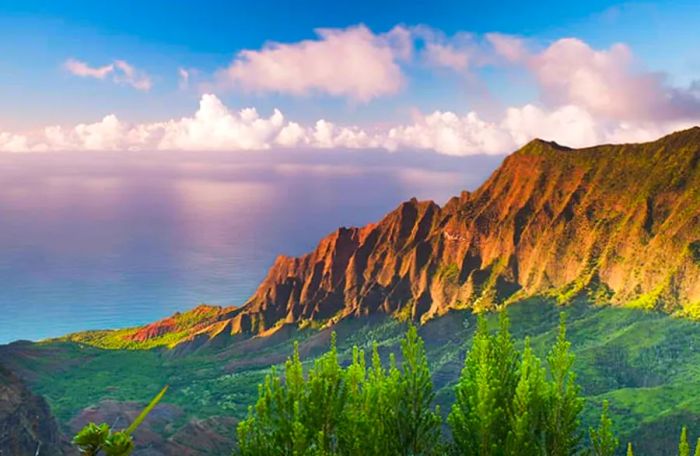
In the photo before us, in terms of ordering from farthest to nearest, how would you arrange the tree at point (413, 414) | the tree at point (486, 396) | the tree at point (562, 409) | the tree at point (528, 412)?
the tree at point (413, 414) → the tree at point (562, 409) → the tree at point (486, 396) → the tree at point (528, 412)

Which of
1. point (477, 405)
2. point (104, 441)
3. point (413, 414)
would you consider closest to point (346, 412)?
point (413, 414)

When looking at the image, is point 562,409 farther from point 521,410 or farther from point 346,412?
point 346,412

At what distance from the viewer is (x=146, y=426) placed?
146750 millimetres

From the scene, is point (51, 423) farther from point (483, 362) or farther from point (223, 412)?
point (483, 362)

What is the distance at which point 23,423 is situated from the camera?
352 feet

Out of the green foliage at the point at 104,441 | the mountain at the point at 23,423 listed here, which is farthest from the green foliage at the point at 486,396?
the mountain at the point at 23,423

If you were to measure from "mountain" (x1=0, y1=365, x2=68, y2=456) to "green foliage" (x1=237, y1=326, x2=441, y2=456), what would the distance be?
8674 centimetres

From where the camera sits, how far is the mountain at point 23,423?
101 m

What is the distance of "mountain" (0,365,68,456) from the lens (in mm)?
100812

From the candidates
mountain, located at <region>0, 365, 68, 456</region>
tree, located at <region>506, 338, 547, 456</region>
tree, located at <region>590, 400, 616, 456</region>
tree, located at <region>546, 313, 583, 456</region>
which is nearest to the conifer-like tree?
tree, located at <region>590, 400, 616, 456</region>

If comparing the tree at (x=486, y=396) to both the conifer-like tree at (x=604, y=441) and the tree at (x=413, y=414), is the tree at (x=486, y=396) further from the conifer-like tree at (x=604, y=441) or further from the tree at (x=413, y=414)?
the conifer-like tree at (x=604, y=441)

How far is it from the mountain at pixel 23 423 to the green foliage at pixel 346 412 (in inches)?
3415

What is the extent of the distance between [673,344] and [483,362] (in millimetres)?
166317

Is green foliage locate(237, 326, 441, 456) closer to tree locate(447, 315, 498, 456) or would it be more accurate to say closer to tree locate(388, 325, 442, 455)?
tree locate(388, 325, 442, 455)
